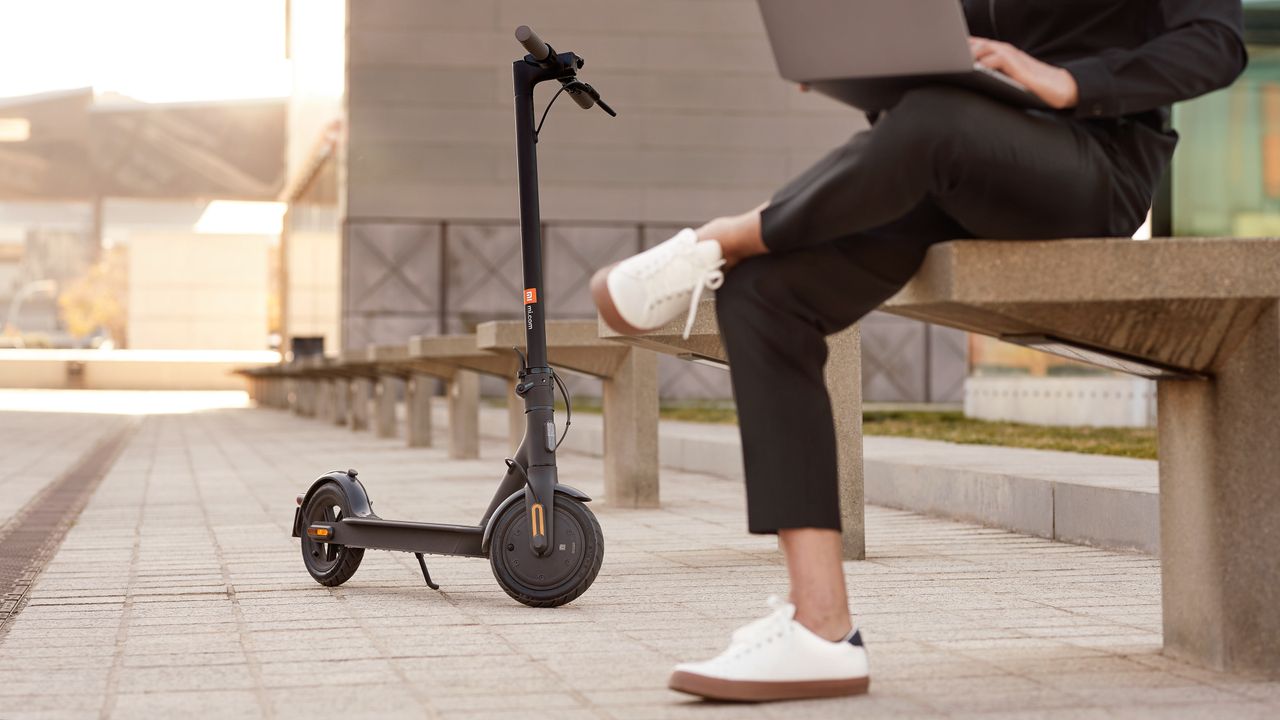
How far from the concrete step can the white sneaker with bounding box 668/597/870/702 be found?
1.99 metres

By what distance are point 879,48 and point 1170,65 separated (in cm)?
54

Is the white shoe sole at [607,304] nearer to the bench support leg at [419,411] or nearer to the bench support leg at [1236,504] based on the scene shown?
the bench support leg at [1236,504]

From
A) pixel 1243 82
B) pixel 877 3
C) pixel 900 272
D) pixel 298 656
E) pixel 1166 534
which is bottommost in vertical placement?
pixel 298 656

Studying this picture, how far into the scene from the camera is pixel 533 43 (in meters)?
4.17

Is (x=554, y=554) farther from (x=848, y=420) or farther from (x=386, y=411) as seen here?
(x=386, y=411)

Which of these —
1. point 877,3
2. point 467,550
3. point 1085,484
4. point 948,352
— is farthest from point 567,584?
point 948,352

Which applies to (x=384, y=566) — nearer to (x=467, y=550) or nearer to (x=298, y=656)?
(x=467, y=550)

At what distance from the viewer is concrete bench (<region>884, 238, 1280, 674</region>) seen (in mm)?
2775

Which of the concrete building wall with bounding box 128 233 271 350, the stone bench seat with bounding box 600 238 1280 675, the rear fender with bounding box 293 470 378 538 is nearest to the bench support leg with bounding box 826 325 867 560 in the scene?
the rear fender with bounding box 293 470 378 538

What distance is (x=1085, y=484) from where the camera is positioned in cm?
575

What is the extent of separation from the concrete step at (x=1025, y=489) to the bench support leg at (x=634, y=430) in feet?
3.70

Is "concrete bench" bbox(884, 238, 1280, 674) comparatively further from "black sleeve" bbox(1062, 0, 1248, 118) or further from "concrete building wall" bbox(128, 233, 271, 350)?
"concrete building wall" bbox(128, 233, 271, 350)

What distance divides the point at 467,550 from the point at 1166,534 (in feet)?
6.22

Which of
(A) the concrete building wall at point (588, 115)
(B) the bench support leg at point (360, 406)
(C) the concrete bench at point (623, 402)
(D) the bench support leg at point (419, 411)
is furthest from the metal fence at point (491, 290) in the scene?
(C) the concrete bench at point (623, 402)
